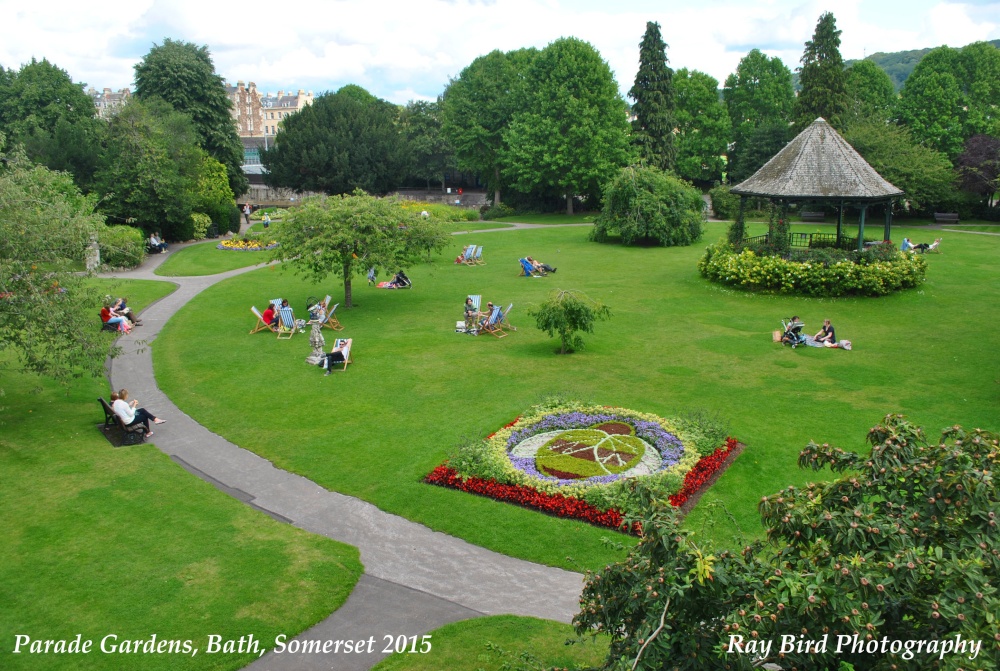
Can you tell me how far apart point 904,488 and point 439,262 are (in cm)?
3216

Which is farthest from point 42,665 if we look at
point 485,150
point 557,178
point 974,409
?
point 485,150

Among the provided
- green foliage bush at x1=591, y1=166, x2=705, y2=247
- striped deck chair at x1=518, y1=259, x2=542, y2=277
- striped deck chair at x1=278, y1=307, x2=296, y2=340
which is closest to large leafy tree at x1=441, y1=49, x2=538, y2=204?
green foliage bush at x1=591, y1=166, x2=705, y2=247

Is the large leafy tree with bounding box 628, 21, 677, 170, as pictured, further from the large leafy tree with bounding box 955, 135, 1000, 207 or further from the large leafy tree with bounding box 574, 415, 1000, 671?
→ the large leafy tree with bounding box 574, 415, 1000, 671

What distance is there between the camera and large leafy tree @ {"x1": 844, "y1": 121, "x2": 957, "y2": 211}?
45.1 m

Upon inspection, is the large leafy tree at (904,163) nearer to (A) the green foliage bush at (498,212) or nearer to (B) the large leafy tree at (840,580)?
(A) the green foliage bush at (498,212)

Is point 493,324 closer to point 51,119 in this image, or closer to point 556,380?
point 556,380

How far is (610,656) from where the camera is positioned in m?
5.32

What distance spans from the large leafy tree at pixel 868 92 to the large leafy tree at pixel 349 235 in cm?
4127

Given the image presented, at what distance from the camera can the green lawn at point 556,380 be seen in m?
12.9

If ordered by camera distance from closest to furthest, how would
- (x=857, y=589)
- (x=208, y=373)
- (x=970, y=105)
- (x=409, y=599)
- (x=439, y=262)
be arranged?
(x=857, y=589), (x=409, y=599), (x=208, y=373), (x=439, y=262), (x=970, y=105)

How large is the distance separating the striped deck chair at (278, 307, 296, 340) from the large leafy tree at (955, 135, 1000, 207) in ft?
139

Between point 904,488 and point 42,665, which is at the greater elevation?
point 904,488

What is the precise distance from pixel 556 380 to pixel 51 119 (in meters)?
47.1

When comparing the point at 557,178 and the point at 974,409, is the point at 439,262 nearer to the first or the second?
the point at 557,178
